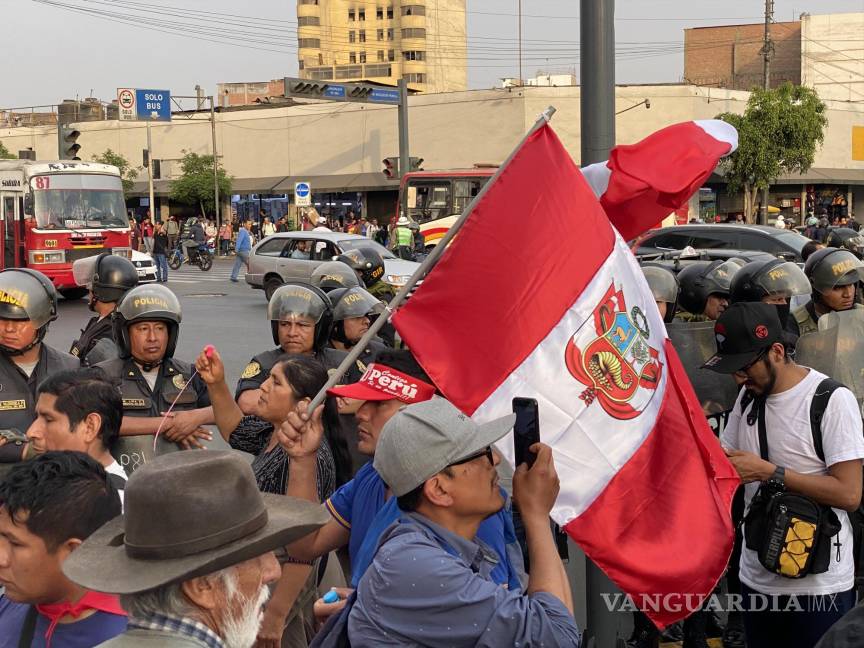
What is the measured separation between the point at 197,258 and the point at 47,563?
35.0 m

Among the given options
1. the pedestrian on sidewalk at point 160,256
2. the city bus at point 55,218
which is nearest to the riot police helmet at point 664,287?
the city bus at point 55,218

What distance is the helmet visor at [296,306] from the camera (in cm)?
580

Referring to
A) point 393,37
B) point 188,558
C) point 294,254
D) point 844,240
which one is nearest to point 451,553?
point 188,558

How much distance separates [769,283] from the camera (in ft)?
20.4

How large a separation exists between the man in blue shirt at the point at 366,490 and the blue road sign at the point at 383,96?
33400mm

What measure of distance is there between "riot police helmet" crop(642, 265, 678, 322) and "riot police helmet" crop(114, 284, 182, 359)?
2.99 meters

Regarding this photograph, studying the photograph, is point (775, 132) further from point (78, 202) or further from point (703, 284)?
point (703, 284)

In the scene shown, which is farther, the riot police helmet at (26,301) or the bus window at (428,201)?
the bus window at (428,201)

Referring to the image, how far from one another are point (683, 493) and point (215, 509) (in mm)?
1968

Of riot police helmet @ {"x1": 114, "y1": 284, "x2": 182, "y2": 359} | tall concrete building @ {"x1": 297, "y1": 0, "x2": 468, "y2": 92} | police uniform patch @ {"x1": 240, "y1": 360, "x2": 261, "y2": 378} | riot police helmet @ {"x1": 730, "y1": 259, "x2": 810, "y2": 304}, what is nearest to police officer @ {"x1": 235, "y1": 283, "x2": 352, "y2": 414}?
police uniform patch @ {"x1": 240, "y1": 360, "x2": 261, "y2": 378}

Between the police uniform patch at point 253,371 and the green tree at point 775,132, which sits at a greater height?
the green tree at point 775,132

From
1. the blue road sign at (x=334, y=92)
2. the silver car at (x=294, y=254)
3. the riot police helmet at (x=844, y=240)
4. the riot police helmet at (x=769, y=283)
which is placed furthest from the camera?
the blue road sign at (x=334, y=92)

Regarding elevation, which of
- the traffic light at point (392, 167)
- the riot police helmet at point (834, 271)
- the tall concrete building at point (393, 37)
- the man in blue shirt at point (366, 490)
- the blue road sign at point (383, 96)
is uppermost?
the tall concrete building at point (393, 37)

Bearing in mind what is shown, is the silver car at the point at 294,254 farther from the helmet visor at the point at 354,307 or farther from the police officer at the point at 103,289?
the helmet visor at the point at 354,307
